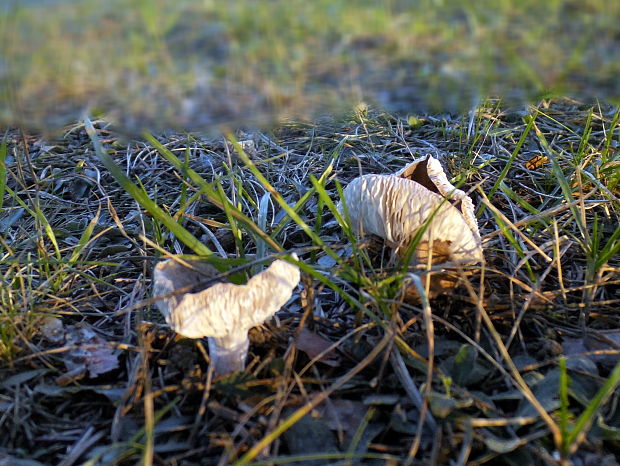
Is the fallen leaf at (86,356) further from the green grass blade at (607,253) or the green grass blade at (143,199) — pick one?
the green grass blade at (607,253)

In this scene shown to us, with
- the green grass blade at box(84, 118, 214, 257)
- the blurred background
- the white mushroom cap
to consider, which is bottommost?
the blurred background

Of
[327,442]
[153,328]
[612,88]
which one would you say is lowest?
[612,88]

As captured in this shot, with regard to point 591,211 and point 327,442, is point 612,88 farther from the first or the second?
point 327,442

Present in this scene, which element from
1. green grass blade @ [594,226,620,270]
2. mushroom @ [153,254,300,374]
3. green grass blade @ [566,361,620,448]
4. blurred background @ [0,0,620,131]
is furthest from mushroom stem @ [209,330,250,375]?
blurred background @ [0,0,620,131]

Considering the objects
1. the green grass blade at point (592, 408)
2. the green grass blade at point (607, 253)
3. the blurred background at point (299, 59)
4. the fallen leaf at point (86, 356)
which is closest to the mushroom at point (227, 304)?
the fallen leaf at point (86, 356)

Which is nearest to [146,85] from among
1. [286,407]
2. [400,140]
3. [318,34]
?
[318,34]

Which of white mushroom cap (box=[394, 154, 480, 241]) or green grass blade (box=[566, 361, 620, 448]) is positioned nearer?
green grass blade (box=[566, 361, 620, 448])

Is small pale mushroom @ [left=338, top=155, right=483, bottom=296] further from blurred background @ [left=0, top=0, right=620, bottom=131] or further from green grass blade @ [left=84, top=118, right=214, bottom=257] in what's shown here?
blurred background @ [left=0, top=0, right=620, bottom=131]
